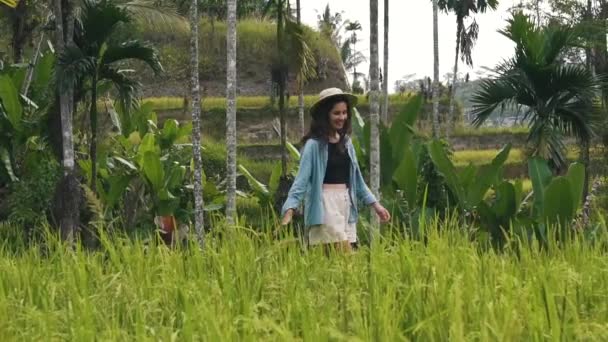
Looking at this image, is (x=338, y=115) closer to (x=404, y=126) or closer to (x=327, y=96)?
(x=327, y=96)

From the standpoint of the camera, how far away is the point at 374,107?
9203 mm

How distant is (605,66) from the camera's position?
13852 mm

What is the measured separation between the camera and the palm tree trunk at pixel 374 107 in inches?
346

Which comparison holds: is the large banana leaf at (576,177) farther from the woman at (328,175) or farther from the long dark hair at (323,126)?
the long dark hair at (323,126)

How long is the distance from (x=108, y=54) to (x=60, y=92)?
0.75 m

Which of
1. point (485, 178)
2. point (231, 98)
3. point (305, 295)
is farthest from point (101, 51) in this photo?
point (305, 295)

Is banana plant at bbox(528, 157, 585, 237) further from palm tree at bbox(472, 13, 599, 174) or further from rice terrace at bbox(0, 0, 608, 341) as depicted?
palm tree at bbox(472, 13, 599, 174)

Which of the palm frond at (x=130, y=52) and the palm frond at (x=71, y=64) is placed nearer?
the palm frond at (x=71, y=64)

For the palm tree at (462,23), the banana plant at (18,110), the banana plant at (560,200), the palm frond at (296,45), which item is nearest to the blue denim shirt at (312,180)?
the banana plant at (560,200)

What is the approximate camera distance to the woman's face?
5.01m

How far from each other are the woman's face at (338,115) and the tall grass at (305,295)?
1191 millimetres

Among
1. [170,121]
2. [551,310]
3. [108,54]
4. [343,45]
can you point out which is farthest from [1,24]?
[343,45]

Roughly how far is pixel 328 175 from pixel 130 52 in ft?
21.5

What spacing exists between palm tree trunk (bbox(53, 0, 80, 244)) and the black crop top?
6320 mm
